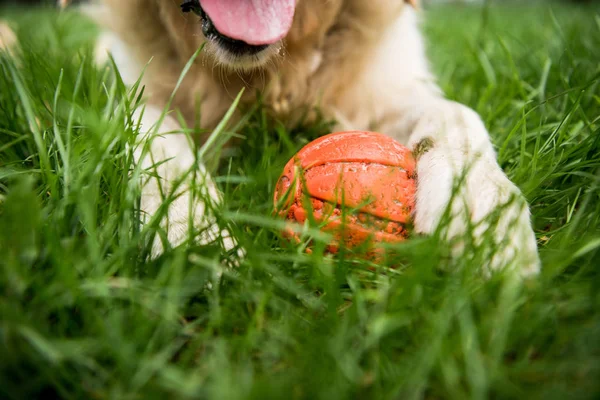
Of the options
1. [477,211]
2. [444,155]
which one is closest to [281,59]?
[444,155]

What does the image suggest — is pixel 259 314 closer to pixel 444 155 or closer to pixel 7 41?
pixel 444 155

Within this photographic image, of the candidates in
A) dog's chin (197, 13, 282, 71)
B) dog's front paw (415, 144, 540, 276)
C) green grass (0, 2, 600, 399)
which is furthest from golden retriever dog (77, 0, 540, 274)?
green grass (0, 2, 600, 399)

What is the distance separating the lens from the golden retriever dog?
4.72 feet

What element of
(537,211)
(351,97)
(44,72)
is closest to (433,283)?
(537,211)

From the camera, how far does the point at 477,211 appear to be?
103 cm

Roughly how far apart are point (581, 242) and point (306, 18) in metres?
1.02

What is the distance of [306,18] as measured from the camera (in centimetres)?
160

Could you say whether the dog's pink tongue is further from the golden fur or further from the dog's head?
the golden fur

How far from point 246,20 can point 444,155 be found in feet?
2.21

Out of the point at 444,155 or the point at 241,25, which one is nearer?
the point at 444,155

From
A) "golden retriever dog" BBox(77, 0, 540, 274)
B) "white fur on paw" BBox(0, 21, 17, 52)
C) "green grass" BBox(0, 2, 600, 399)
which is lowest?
"green grass" BBox(0, 2, 600, 399)

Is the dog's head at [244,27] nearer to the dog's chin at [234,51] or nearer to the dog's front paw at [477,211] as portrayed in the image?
the dog's chin at [234,51]

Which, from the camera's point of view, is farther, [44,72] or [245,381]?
[44,72]

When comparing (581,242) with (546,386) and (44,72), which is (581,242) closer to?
A: (546,386)
